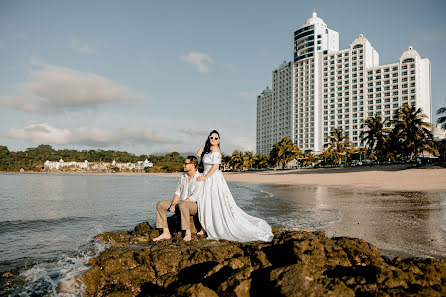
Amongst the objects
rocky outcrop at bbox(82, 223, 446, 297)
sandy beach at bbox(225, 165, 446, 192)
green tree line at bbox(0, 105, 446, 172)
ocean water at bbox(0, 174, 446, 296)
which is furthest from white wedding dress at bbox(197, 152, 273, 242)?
green tree line at bbox(0, 105, 446, 172)

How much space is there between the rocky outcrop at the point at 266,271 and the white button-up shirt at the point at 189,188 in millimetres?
880

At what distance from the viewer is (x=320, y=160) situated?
336 ft

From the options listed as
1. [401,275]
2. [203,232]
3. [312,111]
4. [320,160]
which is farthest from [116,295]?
[312,111]

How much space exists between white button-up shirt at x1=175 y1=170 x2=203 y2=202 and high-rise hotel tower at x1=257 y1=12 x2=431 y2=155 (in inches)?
4682

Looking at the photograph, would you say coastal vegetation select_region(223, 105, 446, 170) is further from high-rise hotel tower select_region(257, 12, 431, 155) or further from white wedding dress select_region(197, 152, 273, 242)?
white wedding dress select_region(197, 152, 273, 242)

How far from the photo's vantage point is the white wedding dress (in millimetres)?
5703

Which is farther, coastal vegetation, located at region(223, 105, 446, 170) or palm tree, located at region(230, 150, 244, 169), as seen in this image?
palm tree, located at region(230, 150, 244, 169)

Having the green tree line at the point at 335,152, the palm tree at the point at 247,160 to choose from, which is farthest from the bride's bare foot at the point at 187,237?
the palm tree at the point at 247,160

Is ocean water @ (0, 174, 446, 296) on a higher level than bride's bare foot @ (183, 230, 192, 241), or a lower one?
lower

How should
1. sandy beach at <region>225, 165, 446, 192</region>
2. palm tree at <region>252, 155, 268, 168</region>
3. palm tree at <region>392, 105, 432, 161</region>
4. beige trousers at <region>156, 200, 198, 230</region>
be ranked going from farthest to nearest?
palm tree at <region>252, 155, 268, 168</region> → palm tree at <region>392, 105, 432, 161</region> → sandy beach at <region>225, 165, 446, 192</region> → beige trousers at <region>156, 200, 198, 230</region>

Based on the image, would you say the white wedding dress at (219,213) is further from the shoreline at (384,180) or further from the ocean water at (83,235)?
the shoreline at (384,180)

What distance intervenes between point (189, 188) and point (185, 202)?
43 centimetres

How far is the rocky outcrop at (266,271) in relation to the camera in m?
2.79

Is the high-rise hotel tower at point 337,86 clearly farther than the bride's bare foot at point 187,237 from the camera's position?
Yes
